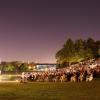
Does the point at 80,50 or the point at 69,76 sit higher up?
the point at 80,50

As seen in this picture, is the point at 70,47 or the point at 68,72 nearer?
the point at 68,72

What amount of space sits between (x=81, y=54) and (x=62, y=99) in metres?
70.9

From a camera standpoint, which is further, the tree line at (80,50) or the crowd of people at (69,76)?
the tree line at (80,50)

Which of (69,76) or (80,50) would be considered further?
(80,50)

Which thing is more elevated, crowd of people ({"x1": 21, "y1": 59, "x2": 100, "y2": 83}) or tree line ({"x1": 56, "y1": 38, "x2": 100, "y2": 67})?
tree line ({"x1": 56, "y1": 38, "x2": 100, "y2": 67})

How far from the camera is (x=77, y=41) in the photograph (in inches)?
4156

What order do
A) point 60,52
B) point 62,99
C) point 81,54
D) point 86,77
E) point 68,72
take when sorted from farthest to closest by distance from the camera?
1. point 60,52
2. point 81,54
3. point 68,72
4. point 86,77
5. point 62,99

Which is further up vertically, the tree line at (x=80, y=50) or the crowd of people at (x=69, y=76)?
the tree line at (x=80, y=50)

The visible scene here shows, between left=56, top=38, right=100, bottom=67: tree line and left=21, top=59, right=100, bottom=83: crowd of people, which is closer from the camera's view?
Answer: left=21, top=59, right=100, bottom=83: crowd of people

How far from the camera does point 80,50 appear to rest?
104 meters

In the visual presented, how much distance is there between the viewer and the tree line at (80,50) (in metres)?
103

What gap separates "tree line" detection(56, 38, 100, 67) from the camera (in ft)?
339

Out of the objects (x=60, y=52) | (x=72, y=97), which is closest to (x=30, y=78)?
(x=72, y=97)

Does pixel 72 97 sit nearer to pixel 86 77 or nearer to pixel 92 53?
pixel 86 77
